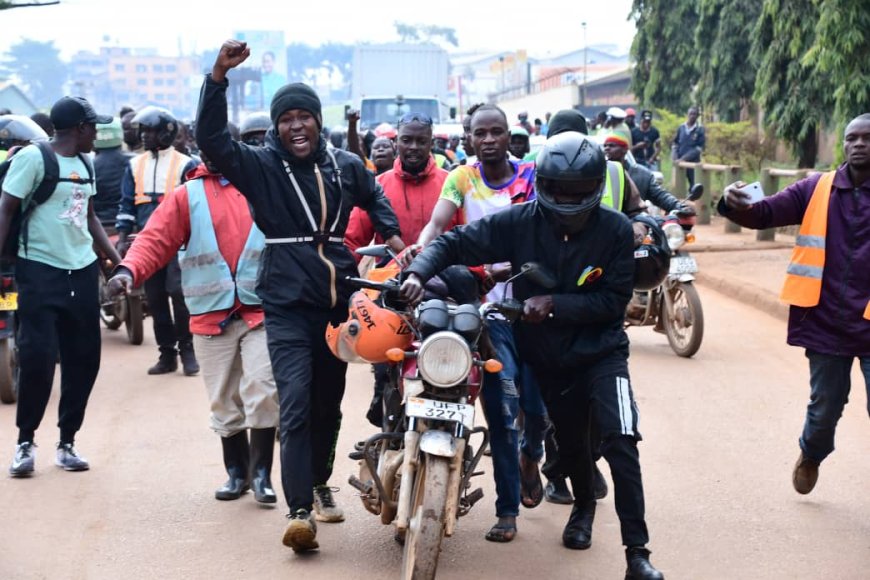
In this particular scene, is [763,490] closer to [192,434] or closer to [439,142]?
[192,434]

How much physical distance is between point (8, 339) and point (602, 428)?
5348mm

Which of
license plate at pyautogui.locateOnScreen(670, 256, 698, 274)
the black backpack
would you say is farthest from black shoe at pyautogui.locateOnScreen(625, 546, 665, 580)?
license plate at pyautogui.locateOnScreen(670, 256, 698, 274)

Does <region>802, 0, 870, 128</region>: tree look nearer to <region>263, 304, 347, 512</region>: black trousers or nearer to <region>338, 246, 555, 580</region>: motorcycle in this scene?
<region>263, 304, 347, 512</region>: black trousers

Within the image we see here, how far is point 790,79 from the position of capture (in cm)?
2041

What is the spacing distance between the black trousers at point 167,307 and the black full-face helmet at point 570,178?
5342 millimetres

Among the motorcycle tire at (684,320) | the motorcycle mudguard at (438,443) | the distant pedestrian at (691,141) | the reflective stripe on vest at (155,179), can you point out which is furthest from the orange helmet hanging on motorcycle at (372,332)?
the distant pedestrian at (691,141)

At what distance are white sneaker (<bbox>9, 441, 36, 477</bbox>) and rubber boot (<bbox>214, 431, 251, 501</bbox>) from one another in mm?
1182

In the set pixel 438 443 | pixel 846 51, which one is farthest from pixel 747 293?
pixel 438 443

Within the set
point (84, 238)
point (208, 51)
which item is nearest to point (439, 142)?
point (84, 238)

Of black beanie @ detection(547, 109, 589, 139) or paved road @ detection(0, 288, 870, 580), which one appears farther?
black beanie @ detection(547, 109, 589, 139)

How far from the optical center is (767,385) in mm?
9750

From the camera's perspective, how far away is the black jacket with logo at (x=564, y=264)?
542 cm

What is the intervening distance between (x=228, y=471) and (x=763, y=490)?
A: 2.68 meters

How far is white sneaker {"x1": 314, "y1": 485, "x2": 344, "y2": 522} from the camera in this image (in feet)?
20.7
